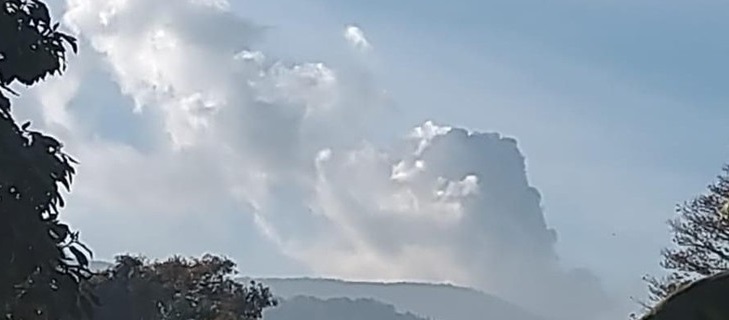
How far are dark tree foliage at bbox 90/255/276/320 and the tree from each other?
3564 centimetres

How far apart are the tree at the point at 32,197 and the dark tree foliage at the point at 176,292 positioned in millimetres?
35643

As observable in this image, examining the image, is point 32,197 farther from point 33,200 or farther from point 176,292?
point 176,292

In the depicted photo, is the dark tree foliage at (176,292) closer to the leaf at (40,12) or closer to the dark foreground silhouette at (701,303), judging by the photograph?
the leaf at (40,12)

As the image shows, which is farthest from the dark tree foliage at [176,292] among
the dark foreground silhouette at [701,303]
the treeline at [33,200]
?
the dark foreground silhouette at [701,303]

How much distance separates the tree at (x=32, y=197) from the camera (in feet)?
48.4

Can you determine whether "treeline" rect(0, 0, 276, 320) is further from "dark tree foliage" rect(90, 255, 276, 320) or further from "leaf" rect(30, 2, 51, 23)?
"dark tree foliage" rect(90, 255, 276, 320)

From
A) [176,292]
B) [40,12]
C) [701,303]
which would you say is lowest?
[701,303]

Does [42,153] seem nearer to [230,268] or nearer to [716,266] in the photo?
[716,266]

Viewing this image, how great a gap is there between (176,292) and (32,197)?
39.2m

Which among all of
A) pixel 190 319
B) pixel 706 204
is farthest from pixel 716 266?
pixel 190 319

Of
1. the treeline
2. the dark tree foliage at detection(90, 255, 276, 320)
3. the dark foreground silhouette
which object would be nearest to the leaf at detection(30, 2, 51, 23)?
the treeline

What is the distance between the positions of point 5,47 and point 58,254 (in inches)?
82.1

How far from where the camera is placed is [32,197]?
14977 mm

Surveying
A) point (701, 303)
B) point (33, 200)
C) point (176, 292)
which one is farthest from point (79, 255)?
point (176, 292)
